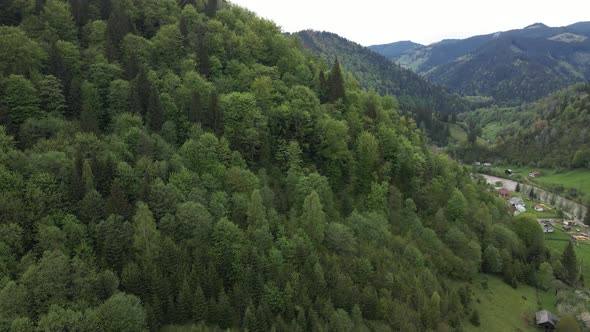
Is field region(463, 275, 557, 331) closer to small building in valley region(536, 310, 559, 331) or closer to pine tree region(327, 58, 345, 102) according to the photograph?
small building in valley region(536, 310, 559, 331)

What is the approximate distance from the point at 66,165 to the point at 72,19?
5432 centimetres

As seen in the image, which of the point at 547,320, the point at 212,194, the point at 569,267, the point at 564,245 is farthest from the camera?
the point at 564,245

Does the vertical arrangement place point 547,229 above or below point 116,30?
below

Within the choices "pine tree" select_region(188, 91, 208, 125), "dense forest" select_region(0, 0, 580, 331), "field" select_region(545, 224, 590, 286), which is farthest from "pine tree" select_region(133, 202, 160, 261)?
"field" select_region(545, 224, 590, 286)

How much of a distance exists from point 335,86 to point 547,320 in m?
70.6

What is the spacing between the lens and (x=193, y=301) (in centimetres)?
5141

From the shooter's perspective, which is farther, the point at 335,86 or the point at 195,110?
the point at 335,86

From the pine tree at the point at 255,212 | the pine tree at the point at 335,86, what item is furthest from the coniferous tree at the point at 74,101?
the pine tree at the point at 335,86

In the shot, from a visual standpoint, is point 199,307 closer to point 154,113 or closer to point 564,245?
point 154,113

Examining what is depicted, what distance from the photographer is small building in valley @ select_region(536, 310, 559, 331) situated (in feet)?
254

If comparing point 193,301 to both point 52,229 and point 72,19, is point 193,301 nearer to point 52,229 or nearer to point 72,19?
point 52,229

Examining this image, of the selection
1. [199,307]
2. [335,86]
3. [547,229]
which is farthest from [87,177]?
[547,229]

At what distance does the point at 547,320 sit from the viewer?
77.3 m

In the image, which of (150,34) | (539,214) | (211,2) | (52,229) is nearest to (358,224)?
(52,229)
